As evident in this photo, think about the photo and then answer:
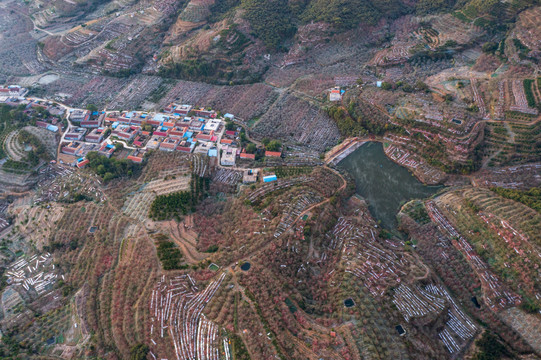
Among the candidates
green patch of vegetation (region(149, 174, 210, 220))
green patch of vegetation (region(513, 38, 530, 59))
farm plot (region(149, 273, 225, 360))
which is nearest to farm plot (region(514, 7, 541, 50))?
green patch of vegetation (region(513, 38, 530, 59))

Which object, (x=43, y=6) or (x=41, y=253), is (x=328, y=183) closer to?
(x=41, y=253)

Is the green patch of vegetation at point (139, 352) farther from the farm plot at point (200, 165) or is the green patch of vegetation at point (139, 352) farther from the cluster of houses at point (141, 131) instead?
the cluster of houses at point (141, 131)

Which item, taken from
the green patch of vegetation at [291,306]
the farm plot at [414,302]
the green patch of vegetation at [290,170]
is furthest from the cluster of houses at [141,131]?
the farm plot at [414,302]

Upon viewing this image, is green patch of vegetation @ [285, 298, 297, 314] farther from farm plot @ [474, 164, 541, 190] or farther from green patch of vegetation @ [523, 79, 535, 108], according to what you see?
green patch of vegetation @ [523, 79, 535, 108]

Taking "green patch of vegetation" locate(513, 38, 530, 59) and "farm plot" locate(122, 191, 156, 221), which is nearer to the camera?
"farm plot" locate(122, 191, 156, 221)

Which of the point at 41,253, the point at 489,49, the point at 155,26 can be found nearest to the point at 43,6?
the point at 155,26

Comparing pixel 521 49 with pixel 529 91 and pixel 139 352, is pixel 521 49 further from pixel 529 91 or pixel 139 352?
pixel 139 352
